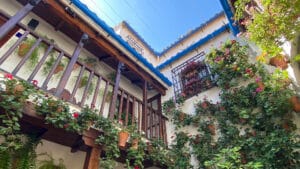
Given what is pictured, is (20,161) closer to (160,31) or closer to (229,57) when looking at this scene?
(229,57)

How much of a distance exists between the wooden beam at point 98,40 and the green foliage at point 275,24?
10.6ft

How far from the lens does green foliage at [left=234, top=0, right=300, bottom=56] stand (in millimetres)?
2912

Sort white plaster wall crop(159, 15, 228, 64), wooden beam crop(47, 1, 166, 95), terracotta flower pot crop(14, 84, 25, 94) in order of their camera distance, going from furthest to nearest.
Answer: white plaster wall crop(159, 15, 228, 64), wooden beam crop(47, 1, 166, 95), terracotta flower pot crop(14, 84, 25, 94)

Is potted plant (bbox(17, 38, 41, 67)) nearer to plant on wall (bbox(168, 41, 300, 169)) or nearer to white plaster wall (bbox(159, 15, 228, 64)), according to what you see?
plant on wall (bbox(168, 41, 300, 169))

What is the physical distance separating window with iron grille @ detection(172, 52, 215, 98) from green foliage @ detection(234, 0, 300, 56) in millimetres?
2725

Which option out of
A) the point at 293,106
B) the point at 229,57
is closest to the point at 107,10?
the point at 229,57

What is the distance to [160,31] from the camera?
998cm

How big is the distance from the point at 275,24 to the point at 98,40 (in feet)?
12.1

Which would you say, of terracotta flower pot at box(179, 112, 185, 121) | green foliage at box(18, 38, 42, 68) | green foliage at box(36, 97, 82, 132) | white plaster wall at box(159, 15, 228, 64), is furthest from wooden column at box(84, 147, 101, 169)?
white plaster wall at box(159, 15, 228, 64)

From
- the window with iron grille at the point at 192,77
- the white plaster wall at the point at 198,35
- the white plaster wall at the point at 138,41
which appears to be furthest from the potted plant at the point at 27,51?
the white plaster wall at the point at 198,35

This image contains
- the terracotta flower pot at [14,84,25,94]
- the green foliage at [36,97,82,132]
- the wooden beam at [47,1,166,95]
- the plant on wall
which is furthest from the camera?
the wooden beam at [47,1,166,95]

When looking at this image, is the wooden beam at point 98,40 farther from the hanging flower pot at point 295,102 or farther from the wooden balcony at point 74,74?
the hanging flower pot at point 295,102

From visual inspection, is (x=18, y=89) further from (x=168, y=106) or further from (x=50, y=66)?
(x=168, y=106)

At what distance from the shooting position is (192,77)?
690cm
